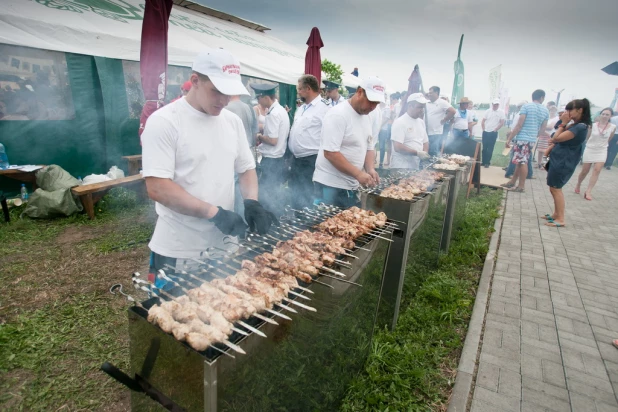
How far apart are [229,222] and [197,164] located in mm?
485

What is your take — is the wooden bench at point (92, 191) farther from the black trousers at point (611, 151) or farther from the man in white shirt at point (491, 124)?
the black trousers at point (611, 151)

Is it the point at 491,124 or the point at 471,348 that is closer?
the point at 471,348

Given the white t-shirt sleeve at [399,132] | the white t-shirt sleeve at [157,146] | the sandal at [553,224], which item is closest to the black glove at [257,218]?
the white t-shirt sleeve at [157,146]

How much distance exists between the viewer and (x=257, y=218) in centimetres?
252

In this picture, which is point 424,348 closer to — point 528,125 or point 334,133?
point 334,133

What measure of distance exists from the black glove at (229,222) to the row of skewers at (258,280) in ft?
0.44

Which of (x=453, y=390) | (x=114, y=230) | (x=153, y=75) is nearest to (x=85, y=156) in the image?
(x=114, y=230)

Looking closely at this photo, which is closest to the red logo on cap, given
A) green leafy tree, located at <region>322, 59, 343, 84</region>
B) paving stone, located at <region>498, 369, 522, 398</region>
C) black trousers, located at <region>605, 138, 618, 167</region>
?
paving stone, located at <region>498, 369, 522, 398</region>

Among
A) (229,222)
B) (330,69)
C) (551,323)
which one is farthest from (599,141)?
(330,69)

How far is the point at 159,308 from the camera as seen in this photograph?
1.54 meters

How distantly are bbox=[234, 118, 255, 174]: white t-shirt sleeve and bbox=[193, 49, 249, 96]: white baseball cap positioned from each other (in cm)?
52

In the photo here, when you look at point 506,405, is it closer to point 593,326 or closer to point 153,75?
point 593,326

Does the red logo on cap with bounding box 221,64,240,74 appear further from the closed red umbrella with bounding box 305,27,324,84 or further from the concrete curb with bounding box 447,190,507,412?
the closed red umbrella with bounding box 305,27,324,84

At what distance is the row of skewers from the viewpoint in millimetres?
1521
